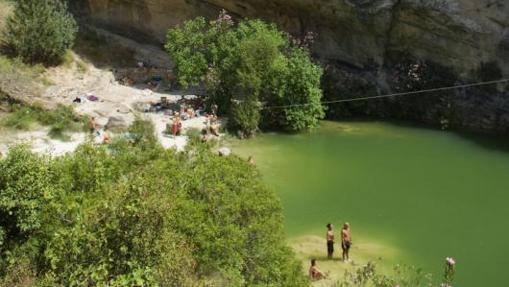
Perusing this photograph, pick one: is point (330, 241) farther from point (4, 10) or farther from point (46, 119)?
point (4, 10)

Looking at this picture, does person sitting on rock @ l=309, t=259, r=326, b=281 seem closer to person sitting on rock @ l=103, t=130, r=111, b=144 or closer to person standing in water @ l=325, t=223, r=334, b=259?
person standing in water @ l=325, t=223, r=334, b=259

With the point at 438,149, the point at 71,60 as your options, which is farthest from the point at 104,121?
the point at 438,149

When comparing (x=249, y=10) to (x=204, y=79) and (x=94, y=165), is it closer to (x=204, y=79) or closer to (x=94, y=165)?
(x=204, y=79)

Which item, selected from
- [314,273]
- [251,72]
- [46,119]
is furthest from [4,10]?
[314,273]

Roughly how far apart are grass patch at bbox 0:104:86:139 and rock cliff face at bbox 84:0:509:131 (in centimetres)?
1097

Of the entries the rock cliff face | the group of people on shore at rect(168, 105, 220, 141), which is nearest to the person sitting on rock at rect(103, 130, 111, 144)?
the group of people on shore at rect(168, 105, 220, 141)

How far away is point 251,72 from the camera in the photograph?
95.0 ft

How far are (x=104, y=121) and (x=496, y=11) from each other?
18853 millimetres

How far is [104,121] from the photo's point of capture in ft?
94.6

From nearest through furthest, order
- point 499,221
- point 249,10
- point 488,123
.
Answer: point 499,221 → point 488,123 → point 249,10

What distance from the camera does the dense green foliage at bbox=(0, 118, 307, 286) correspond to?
9.70 metres

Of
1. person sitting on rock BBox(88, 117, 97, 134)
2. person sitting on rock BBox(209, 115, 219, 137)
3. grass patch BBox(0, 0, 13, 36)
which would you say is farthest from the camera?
grass patch BBox(0, 0, 13, 36)

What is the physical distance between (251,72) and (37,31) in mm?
11923

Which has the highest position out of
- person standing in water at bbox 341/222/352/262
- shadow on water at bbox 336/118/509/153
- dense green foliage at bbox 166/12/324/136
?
dense green foliage at bbox 166/12/324/136
